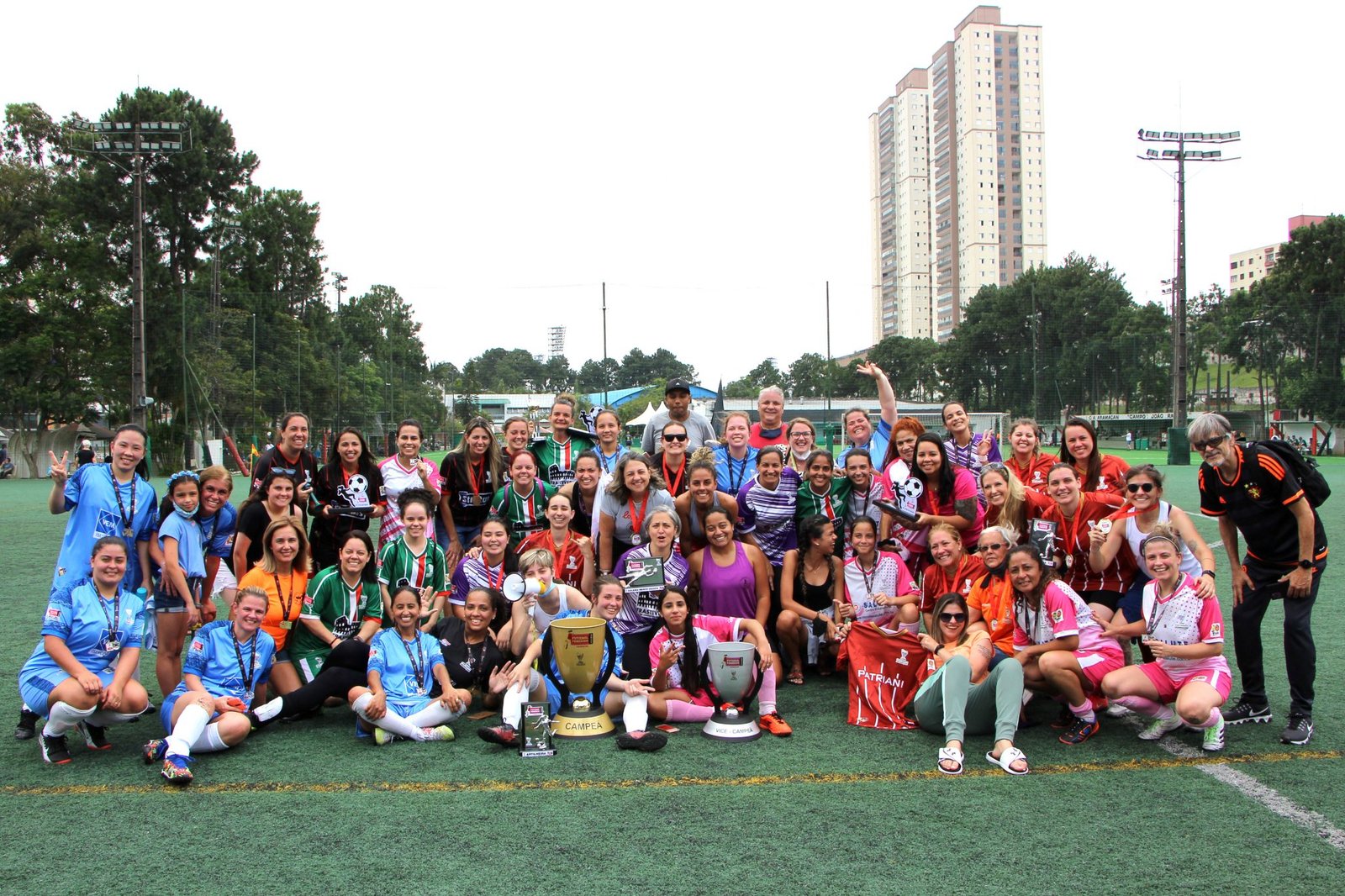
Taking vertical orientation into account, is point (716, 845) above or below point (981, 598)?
below

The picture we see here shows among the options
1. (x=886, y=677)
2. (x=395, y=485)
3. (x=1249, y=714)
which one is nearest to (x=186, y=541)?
(x=395, y=485)

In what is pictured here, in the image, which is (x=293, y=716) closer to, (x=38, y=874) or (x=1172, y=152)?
(x=38, y=874)

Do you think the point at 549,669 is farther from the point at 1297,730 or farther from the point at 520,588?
the point at 1297,730

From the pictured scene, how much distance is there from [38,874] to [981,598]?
13.2 ft

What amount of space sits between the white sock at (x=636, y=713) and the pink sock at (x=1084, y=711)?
2.00 metres

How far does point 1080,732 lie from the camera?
422 centimetres

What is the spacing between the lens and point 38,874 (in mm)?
2994

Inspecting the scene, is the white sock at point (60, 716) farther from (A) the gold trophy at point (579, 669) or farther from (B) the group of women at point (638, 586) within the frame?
(A) the gold trophy at point (579, 669)

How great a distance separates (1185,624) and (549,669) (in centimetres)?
302

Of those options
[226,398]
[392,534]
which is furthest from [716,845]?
[226,398]

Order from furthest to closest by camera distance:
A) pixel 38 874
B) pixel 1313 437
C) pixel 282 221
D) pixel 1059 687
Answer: pixel 282 221
pixel 1313 437
pixel 1059 687
pixel 38 874

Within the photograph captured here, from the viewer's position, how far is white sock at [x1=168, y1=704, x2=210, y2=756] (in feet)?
12.7

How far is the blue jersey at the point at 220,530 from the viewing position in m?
5.28

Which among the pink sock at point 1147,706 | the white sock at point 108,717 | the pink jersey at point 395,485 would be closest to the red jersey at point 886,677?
the pink sock at point 1147,706
